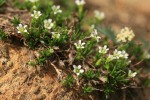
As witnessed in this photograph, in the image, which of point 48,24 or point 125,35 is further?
point 125,35

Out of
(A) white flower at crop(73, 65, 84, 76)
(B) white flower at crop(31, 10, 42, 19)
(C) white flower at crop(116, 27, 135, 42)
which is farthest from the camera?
(C) white flower at crop(116, 27, 135, 42)

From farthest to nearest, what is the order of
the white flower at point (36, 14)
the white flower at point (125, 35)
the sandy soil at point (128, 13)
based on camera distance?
the sandy soil at point (128, 13) → the white flower at point (125, 35) → the white flower at point (36, 14)

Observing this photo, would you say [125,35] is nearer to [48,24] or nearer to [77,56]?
[77,56]

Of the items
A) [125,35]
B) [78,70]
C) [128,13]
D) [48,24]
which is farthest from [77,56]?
[128,13]

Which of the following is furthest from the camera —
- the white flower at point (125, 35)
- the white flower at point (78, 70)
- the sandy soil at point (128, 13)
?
the sandy soil at point (128, 13)

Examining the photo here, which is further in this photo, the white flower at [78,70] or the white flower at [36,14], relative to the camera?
the white flower at [36,14]

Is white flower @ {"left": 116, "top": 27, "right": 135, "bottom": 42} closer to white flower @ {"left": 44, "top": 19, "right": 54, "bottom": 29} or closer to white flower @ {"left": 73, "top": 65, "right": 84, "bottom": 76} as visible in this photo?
white flower @ {"left": 73, "top": 65, "right": 84, "bottom": 76}

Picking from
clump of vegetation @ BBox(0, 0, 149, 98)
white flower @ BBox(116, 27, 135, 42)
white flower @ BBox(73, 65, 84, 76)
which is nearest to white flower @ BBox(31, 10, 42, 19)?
clump of vegetation @ BBox(0, 0, 149, 98)

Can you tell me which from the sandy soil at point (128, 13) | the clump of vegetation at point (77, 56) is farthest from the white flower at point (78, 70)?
the sandy soil at point (128, 13)

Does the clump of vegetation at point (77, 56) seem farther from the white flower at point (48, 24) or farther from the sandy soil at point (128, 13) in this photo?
the sandy soil at point (128, 13)

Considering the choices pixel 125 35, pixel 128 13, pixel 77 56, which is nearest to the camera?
pixel 77 56

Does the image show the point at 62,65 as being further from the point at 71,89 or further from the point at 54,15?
the point at 54,15
